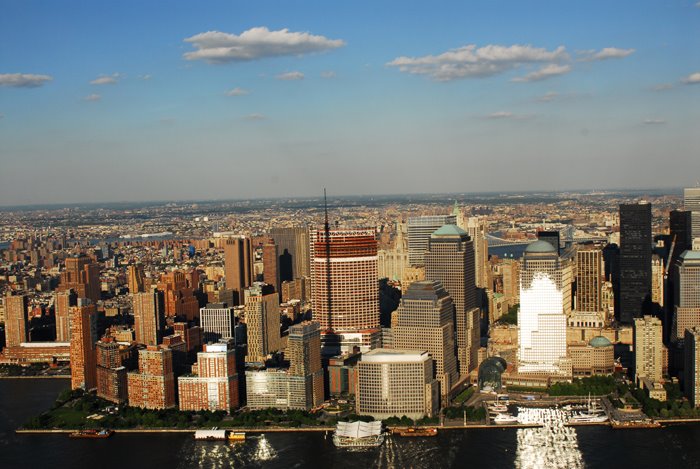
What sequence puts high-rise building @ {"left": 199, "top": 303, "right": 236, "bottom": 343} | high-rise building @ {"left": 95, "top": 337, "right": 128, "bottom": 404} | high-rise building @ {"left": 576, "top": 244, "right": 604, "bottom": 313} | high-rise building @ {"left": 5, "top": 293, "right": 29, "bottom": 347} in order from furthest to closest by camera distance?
high-rise building @ {"left": 576, "top": 244, "right": 604, "bottom": 313}, high-rise building @ {"left": 5, "top": 293, "right": 29, "bottom": 347}, high-rise building @ {"left": 199, "top": 303, "right": 236, "bottom": 343}, high-rise building @ {"left": 95, "top": 337, "right": 128, "bottom": 404}

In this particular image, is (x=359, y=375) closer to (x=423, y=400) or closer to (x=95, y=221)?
(x=423, y=400)

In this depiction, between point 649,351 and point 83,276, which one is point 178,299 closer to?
point 83,276

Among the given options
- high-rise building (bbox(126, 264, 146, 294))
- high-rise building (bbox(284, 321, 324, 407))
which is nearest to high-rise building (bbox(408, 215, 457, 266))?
high-rise building (bbox(126, 264, 146, 294))

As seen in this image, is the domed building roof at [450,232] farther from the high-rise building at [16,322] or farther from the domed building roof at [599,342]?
the high-rise building at [16,322]

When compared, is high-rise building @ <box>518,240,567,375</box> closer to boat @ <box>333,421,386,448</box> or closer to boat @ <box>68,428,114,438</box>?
boat @ <box>333,421,386,448</box>

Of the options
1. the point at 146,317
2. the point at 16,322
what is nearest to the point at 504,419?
the point at 146,317

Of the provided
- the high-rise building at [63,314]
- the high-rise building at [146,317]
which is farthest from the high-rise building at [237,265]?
the high-rise building at [146,317]
